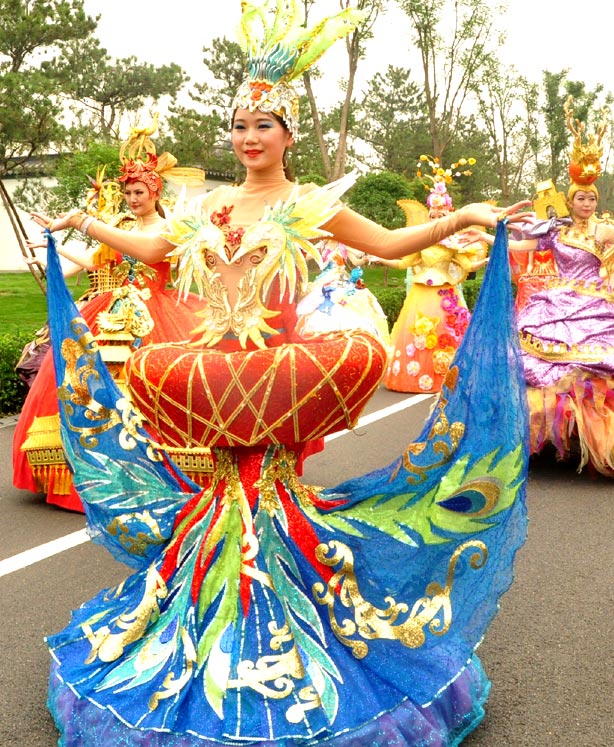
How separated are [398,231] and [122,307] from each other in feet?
9.13

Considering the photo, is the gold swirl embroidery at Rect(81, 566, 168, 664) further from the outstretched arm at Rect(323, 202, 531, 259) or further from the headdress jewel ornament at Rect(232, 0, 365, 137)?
the headdress jewel ornament at Rect(232, 0, 365, 137)

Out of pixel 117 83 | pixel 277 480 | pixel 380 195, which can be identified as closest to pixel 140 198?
pixel 277 480

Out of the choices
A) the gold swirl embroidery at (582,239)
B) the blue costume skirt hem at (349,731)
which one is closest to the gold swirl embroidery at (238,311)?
the blue costume skirt hem at (349,731)

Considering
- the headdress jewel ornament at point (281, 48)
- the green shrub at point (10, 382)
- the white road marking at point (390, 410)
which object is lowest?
the white road marking at point (390, 410)

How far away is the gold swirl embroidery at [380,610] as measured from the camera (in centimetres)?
272

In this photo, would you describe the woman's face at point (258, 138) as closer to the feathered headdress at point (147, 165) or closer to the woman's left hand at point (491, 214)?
the woman's left hand at point (491, 214)

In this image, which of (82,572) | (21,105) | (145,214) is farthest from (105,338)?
(21,105)

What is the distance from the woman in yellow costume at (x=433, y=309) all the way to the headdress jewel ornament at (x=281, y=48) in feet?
21.6

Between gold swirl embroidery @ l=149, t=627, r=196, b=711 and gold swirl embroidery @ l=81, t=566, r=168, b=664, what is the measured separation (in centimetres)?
20

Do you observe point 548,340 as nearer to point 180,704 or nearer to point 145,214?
point 145,214

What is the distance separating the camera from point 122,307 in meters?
5.34

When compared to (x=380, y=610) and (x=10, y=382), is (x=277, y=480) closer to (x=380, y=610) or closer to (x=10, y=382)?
(x=380, y=610)

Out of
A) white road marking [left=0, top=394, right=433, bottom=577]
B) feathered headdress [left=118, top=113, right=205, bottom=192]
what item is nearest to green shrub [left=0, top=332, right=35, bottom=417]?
feathered headdress [left=118, top=113, right=205, bottom=192]

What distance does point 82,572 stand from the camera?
14.3 feet
